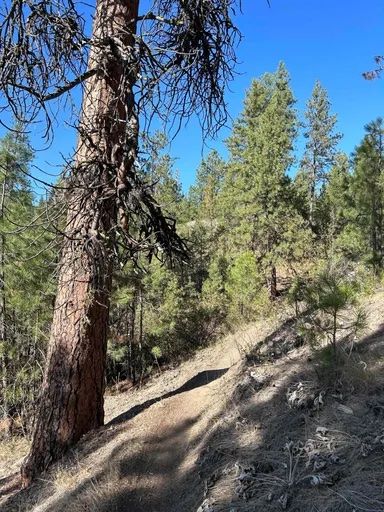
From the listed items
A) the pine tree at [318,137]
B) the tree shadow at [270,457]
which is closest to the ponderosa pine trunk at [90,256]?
the tree shadow at [270,457]

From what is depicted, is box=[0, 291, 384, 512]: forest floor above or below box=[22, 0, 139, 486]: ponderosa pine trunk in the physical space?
below

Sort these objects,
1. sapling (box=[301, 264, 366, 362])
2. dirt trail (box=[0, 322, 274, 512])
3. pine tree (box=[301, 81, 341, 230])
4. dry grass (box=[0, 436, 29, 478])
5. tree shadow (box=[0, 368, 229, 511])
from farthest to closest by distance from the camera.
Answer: pine tree (box=[301, 81, 341, 230])
dry grass (box=[0, 436, 29, 478])
sapling (box=[301, 264, 366, 362])
tree shadow (box=[0, 368, 229, 511])
dirt trail (box=[0, 322, 274, 512])

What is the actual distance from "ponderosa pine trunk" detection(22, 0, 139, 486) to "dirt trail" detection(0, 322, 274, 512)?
0.34 meters

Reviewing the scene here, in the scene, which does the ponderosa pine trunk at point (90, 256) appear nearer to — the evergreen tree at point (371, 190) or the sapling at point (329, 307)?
the sapling at point (329, 307)

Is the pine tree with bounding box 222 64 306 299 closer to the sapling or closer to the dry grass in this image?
the dry grass

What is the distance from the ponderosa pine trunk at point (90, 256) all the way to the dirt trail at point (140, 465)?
1.13ft

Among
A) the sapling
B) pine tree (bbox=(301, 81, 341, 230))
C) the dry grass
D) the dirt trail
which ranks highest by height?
pine tree (bbox=(301, 81, 341, 230))

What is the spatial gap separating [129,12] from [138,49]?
2.63ft

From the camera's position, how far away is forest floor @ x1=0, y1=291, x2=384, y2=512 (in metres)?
2.84

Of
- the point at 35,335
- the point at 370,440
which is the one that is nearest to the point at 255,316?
the point at 35,335

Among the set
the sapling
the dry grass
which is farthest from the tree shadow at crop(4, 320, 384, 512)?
the dry grass

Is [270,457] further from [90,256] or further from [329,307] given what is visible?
[90,256]

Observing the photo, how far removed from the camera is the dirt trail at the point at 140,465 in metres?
3.90

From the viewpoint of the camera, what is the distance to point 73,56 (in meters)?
4.75
